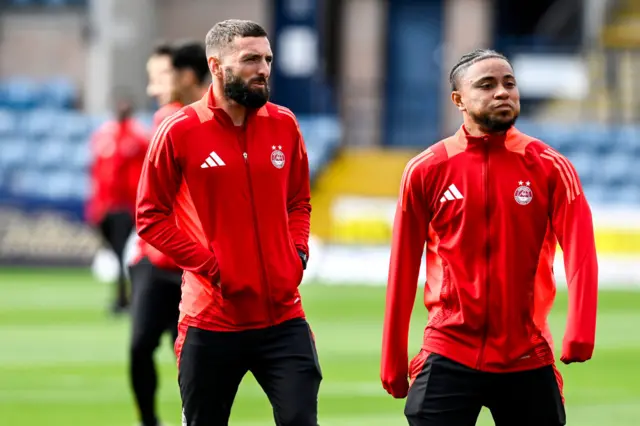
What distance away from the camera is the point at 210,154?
6.15m

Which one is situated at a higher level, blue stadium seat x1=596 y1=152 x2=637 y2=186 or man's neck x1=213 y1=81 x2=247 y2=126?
man's neck x1=213 y1=81 x2=247 y2=126

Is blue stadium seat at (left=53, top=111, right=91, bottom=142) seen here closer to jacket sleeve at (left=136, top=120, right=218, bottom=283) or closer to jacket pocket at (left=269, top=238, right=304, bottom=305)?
jacket sleeve at (left=136, top=120, right=218, bottom=283)

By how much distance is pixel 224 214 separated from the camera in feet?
20.1

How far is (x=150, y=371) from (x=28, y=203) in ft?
50.3

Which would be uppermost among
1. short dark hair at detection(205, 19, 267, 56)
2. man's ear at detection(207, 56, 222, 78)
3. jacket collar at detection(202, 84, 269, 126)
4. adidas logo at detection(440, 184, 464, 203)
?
short dark hair at detection(205, 19, 267, 56)

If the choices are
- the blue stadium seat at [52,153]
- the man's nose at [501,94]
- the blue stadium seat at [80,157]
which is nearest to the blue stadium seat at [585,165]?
the blue stadium seat at [80,157]

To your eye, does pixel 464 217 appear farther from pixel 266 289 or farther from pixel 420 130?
pixel 420 130

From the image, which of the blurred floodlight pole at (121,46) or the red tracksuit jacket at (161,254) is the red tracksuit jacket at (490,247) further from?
the blurred floodlight pole at (121,46)

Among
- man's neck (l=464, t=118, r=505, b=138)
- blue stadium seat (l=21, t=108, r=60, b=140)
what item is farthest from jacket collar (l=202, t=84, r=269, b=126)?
blue stadium seat (l=21, t=108, r=60, b=140)

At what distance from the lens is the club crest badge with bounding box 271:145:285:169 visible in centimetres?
622

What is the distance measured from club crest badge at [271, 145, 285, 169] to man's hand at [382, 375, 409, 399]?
1105 millimetres

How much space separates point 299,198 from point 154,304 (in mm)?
2087

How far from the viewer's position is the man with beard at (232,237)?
241 inches

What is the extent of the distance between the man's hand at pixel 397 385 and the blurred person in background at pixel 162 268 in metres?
2.80
